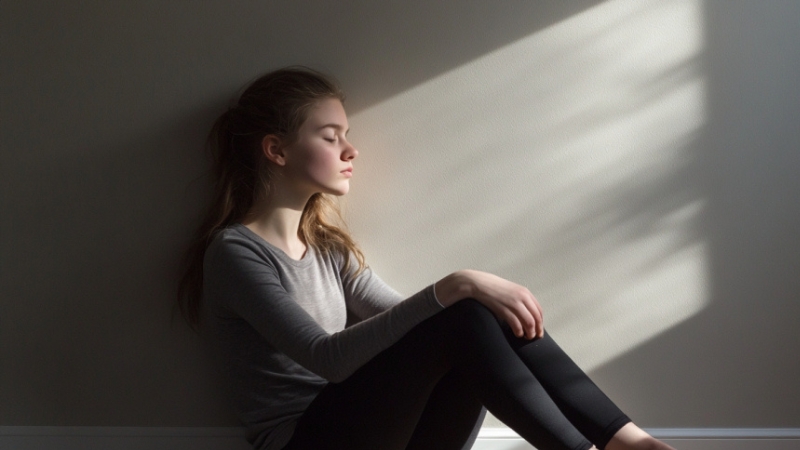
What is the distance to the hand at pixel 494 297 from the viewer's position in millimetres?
1157

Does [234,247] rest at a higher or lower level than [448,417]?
higher

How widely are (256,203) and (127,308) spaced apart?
44 cm

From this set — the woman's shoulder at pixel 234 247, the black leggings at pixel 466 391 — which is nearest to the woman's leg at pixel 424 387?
the black leggings at pixel 466 391

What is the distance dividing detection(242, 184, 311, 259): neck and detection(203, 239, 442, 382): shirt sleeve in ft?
0.36

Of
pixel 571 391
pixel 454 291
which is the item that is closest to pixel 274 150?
pixel 454 291

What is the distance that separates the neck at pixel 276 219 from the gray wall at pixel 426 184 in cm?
18

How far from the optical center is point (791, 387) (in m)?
1.50

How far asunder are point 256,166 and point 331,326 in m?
0.40

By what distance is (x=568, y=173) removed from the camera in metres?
1.51

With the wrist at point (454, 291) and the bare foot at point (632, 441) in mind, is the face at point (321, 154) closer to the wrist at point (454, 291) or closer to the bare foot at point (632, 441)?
the wrist at point (454, 291)

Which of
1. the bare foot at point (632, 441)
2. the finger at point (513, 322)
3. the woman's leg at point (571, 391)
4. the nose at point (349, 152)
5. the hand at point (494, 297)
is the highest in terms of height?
the nose at point (349, 152)

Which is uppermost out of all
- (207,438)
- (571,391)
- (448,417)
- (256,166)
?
(256,166)

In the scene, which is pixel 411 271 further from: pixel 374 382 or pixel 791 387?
pixel 791 387

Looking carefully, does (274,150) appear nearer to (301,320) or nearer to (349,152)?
(349,152)
